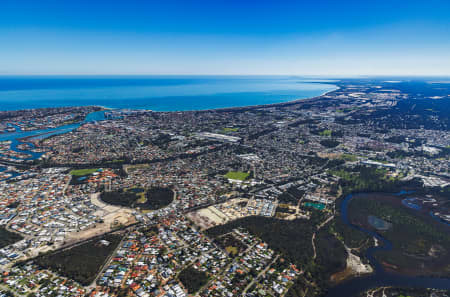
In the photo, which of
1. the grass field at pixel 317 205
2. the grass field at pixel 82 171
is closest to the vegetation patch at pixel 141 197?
the grass field at pixel 82 171

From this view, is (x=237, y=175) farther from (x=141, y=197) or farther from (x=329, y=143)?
(x=329, y=143)

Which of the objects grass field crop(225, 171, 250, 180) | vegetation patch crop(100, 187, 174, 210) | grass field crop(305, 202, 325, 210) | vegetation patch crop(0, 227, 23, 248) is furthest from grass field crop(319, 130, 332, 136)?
vegetation patch crop(0, 227, 23, 248)

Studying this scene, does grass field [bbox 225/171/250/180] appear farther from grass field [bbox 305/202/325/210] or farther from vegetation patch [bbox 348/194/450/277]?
vegetation patch [bbox 348/194/450/277]

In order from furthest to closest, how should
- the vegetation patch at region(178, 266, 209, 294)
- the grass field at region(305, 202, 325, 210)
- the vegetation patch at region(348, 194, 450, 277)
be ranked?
the grass field at region(305, 202, 325, 210)
the vegetation patch at region(348, 194, 450, 277)
the vegetation patch at region(178, 266, 209, 294)

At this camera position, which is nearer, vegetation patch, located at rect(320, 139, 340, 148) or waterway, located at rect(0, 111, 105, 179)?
waterway, located at rect(0, 111, 105, 179)

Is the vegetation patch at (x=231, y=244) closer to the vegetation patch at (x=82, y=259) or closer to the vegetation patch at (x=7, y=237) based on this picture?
the vegetation patch at (x=82, y=259)

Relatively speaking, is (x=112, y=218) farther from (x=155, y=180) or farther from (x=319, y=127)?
(x=319, y=127)

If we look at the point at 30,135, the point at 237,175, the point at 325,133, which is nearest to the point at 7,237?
the point at 237,175

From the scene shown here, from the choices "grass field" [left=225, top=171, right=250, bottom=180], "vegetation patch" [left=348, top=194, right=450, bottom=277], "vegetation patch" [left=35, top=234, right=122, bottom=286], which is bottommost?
"vegetation patch" [left=348, top=194, right=450, bottom=277]
